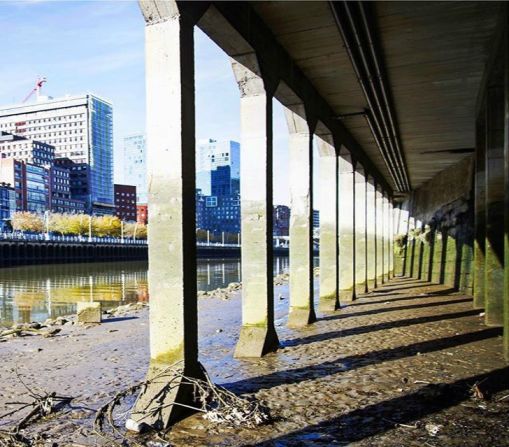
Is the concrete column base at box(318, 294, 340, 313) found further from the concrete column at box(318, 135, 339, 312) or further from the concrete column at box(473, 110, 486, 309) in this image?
the concrete column at box(473, 110, 486, 309)

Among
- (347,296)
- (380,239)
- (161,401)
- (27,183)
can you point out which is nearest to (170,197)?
(161,401)

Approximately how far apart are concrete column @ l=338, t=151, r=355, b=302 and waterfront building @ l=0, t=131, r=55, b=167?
→ 483 ft

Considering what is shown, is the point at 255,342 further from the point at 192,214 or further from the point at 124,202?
the point at 124,202

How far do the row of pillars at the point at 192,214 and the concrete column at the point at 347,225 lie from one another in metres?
0.38

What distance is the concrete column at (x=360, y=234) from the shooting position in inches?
909

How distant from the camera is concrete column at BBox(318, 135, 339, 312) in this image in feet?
52.4

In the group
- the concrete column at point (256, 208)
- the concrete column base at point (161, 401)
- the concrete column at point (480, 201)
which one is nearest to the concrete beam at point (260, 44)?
the concrete column at point (256, 208)

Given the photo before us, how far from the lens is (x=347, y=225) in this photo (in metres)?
19.1

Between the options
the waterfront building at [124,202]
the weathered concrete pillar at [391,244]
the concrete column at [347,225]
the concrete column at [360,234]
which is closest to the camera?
the concrete column at [347,225]

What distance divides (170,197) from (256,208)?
3.51 meters

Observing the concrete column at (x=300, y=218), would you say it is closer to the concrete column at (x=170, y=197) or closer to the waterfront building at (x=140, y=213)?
the concrete column at (x=170, y=197)

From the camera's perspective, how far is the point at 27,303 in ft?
81.2

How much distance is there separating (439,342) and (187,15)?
7805mm

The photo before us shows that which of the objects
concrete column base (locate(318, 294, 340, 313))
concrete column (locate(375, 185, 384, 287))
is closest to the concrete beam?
concrete column base (locate(318, 294, 340, 313))
